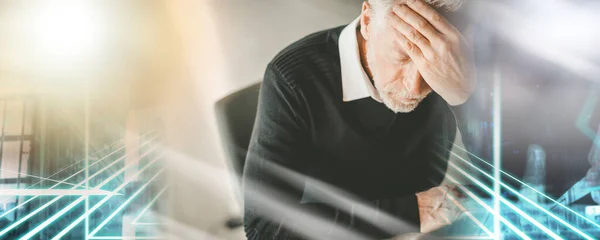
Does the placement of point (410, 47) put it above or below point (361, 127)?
above

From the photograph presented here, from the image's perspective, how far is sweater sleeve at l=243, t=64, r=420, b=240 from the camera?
104 cm

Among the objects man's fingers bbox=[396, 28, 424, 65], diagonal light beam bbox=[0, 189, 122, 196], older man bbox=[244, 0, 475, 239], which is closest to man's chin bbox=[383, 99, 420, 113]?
older man bbox=[244, 0, 475, 239]

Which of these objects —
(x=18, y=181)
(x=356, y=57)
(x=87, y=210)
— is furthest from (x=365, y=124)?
(x=18, y=181)

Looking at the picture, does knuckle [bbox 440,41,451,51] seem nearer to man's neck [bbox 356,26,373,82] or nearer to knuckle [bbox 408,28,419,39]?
knuckle [bbox 408,28,419,39]

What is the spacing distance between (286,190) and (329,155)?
5.7 inches

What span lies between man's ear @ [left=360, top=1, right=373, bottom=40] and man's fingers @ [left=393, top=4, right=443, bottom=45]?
78 mm

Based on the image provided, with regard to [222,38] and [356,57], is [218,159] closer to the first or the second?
[222,38]

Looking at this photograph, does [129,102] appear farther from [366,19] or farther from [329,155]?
[366,19]

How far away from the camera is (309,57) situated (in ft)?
3.64

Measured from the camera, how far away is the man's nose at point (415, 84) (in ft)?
3.47

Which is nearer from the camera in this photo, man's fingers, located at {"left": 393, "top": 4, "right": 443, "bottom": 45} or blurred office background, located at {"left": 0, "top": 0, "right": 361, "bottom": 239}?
man's fingers, located at {"left": 393, "top": 4, "right": 443, "bottom": 45}
